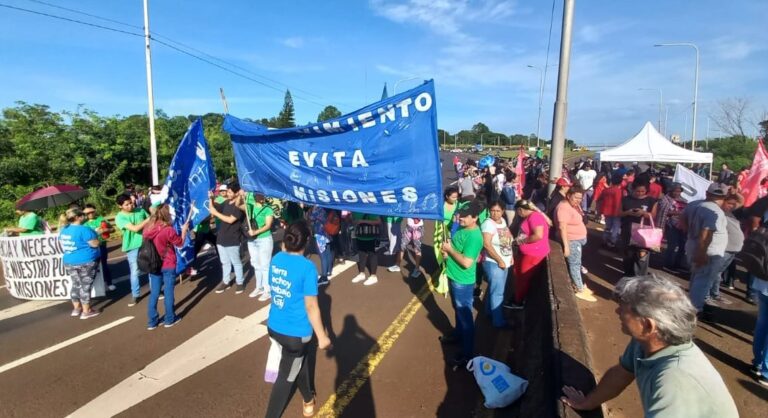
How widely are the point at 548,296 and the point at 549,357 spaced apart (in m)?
1.22

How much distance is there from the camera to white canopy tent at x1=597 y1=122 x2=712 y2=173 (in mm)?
13148

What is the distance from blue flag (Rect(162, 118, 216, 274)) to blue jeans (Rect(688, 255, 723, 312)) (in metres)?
6.51

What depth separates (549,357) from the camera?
3.28m

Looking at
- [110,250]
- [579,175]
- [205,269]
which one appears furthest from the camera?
[579,175]

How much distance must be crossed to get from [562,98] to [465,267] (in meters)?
5.49

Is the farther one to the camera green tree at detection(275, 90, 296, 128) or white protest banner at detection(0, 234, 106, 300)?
green tree at detection(275, 90, 296, 128)

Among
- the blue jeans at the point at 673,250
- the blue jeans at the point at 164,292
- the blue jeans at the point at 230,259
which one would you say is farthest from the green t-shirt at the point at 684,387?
the blue jeans at the point at 673,250

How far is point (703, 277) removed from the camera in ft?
15.7

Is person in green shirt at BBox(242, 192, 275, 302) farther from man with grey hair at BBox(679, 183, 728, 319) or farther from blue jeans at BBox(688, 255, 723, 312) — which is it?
blue jeans at BBox(688, 255, 723, 312)

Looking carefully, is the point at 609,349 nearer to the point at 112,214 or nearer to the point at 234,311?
the point at 234,311

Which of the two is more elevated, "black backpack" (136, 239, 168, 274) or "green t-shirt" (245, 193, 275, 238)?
"green t-shirt" (245, 193, 275, 238)

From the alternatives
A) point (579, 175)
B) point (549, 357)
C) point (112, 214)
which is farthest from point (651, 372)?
point (112, 214)

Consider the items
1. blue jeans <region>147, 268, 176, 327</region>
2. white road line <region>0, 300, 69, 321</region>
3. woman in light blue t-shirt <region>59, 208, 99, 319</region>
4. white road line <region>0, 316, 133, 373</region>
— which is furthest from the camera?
white road line <region>0, 300, 69, 321</region>

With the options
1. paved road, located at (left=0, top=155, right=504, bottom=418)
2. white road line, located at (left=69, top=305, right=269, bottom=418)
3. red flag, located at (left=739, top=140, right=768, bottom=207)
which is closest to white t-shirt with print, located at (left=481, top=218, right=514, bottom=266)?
paved road, located at (left=0, top=155, right=504, bottom=418)
